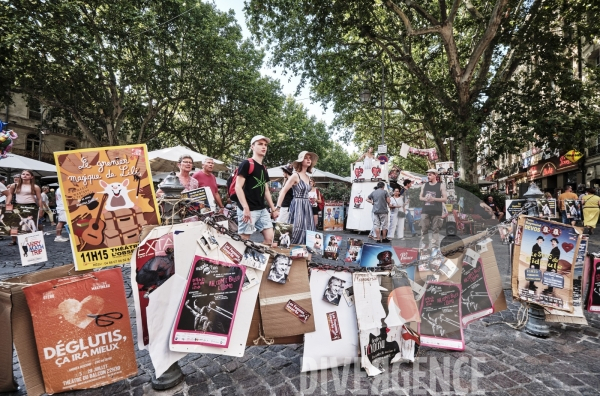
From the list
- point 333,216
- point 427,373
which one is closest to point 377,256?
point 427,373

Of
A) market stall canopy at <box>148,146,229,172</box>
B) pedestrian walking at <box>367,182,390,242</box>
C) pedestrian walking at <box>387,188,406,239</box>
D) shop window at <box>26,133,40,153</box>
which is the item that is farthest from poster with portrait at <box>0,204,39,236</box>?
shop window at <box>26,133,40,153</box>

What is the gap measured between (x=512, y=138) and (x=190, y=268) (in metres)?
15.5

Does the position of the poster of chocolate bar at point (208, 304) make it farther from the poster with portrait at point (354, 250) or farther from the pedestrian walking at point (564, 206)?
the pedestrian walking at point (564, 206)

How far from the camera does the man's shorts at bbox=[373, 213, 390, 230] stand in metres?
9.04

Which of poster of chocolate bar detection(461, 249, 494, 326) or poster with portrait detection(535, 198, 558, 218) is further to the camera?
poster with portrait detection(535, 198, 558, 218)

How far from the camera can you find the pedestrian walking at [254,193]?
13.3ft

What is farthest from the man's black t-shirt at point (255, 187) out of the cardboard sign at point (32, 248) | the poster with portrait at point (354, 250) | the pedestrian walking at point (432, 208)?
the cardboard sign at point (32, 248)

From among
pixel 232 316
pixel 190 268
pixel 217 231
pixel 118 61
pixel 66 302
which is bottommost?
pixel 232 316

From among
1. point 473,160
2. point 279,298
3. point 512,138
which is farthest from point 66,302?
point 473,160

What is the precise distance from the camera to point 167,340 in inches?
81.9

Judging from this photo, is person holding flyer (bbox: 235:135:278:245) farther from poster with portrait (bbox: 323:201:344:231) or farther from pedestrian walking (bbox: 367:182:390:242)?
poster with portrait (bbox: 323:201:344:231)

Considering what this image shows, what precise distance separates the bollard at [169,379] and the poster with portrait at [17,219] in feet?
22.6

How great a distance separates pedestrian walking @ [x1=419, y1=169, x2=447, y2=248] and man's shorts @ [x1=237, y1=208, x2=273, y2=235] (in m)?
2.43

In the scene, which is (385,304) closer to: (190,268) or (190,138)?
(190,268)
